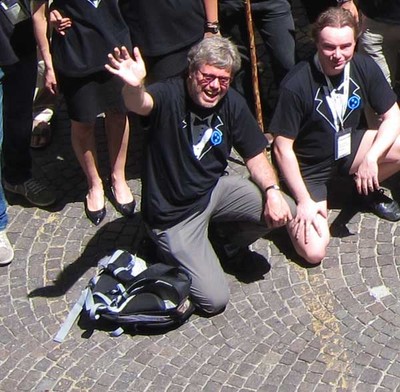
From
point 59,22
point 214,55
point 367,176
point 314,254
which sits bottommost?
point 314,254

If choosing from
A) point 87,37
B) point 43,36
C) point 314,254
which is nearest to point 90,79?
point 87,37

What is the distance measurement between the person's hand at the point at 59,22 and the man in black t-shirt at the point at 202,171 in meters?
0.73

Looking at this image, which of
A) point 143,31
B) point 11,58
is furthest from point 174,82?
point 11,58

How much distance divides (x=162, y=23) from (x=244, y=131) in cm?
87

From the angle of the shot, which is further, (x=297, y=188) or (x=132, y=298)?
(x=297, y=188)

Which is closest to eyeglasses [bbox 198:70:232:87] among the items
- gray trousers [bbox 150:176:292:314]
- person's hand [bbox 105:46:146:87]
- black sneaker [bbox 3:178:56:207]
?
person's hand [bbox 105:46:146:87]

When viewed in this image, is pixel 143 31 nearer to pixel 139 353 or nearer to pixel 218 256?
pixel 218 256

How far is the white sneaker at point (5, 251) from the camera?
21.5 ft

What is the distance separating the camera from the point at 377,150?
6371 mm

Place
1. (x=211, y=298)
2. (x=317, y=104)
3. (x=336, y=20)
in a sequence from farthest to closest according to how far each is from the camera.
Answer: (x=317, y=104), (x=336, y=20), (x=211, y=298)

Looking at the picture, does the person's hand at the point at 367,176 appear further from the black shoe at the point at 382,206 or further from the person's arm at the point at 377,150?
the black shoe at the point at 382,206

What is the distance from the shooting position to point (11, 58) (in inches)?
249

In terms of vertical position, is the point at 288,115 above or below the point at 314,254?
above

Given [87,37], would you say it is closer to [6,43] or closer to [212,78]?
[6,43]
